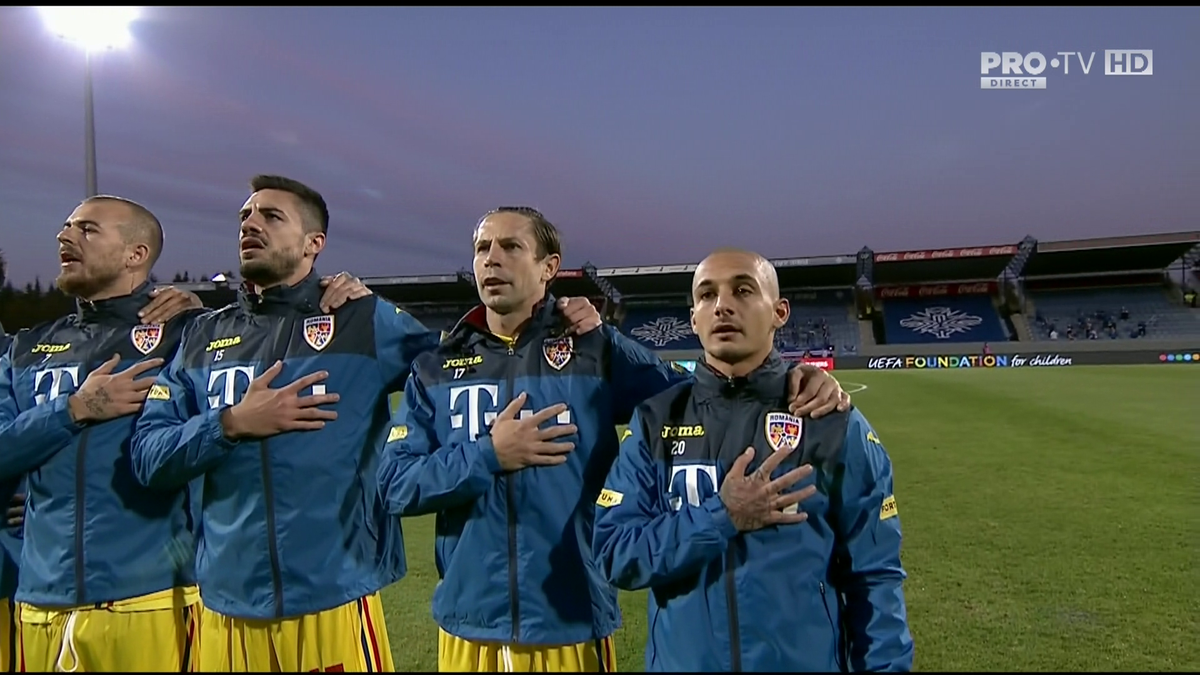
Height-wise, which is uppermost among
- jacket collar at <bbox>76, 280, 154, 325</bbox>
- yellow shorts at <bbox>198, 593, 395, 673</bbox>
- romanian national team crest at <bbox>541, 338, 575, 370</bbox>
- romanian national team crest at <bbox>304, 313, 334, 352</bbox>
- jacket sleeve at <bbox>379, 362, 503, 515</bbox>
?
jacket collar at <bbox>76, 280, 154, 325</bbox>

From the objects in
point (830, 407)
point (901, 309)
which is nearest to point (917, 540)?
point (830, 407)

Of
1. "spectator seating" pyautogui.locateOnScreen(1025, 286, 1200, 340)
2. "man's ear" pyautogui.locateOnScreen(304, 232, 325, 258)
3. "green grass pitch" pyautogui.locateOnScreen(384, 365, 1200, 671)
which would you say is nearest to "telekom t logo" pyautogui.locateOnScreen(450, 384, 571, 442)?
"man's ear" pyautogui.locateOnScreen(304, 232, 325, 258)

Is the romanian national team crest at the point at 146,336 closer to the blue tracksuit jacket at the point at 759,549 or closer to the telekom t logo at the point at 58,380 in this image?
the telekom t logo at the point at 58,380

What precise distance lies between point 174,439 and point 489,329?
121 centimetres

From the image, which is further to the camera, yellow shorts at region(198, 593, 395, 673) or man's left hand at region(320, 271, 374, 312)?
man's left hand at region(320, 271, 374, 312)

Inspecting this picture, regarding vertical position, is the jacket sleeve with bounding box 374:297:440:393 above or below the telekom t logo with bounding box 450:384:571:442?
above

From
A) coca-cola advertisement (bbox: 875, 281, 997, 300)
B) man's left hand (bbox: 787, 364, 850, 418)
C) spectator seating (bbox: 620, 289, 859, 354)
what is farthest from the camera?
coca-cola advertisement (bbox: 875, 281, 997, 300)

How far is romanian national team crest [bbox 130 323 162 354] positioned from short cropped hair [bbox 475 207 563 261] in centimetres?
162

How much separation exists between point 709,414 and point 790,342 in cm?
4218

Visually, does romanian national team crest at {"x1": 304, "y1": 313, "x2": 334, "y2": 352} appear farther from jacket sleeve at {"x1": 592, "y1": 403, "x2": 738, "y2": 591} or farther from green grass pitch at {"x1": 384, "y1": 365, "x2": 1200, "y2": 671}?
green grass pitch at {"x1": 384, "y1": 365, "x2": 1200, "y2": 671}

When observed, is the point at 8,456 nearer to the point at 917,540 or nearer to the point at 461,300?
the point at 917,540

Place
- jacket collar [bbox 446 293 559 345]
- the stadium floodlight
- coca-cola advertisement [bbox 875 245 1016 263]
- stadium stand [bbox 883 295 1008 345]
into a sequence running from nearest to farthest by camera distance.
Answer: jacket collar [bbox 446 293 559 345] < the stadium floodlight < coca-cola advertisement [bbox 875 245 1016 263] < stadium stand [bbox 883 295 1008 345]

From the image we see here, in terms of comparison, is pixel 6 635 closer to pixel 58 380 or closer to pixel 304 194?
pixel 58 380

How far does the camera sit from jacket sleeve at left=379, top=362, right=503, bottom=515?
234 centimetres
